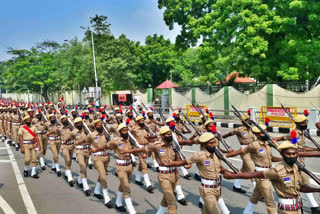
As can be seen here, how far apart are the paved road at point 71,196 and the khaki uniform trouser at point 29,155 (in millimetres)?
512

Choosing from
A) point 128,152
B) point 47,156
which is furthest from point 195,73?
point 128,152

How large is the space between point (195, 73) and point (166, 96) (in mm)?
22349

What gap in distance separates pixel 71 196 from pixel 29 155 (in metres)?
2.86

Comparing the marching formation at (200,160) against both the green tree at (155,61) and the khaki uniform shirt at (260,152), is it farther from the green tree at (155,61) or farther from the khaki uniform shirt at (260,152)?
the green tree at (155,61)

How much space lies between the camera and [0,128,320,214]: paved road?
6.65 metres

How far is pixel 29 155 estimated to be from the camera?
960 cm

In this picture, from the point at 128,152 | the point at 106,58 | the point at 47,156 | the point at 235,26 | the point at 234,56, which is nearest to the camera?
the point at 128,152

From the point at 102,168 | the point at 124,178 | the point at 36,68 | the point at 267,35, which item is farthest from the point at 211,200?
the point at 36,68

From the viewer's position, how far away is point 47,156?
12672 millimetres

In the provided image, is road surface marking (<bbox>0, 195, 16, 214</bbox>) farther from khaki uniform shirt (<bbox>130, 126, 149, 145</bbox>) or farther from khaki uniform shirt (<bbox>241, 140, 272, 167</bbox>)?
khaki uniform shirt (<bbox>241, 140, 272, 167</bbox>)

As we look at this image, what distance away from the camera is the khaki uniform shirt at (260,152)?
5.71 meters

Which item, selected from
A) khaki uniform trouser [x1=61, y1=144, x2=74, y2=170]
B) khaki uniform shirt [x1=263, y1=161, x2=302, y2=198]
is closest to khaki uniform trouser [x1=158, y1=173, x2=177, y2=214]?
khaki uniform shirt [x1=263, y1=161, x2=302, y2=198]

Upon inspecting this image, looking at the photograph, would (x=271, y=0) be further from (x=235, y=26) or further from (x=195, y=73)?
(x=195, y=73)

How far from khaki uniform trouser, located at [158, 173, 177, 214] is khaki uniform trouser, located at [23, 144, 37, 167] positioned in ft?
18.8
